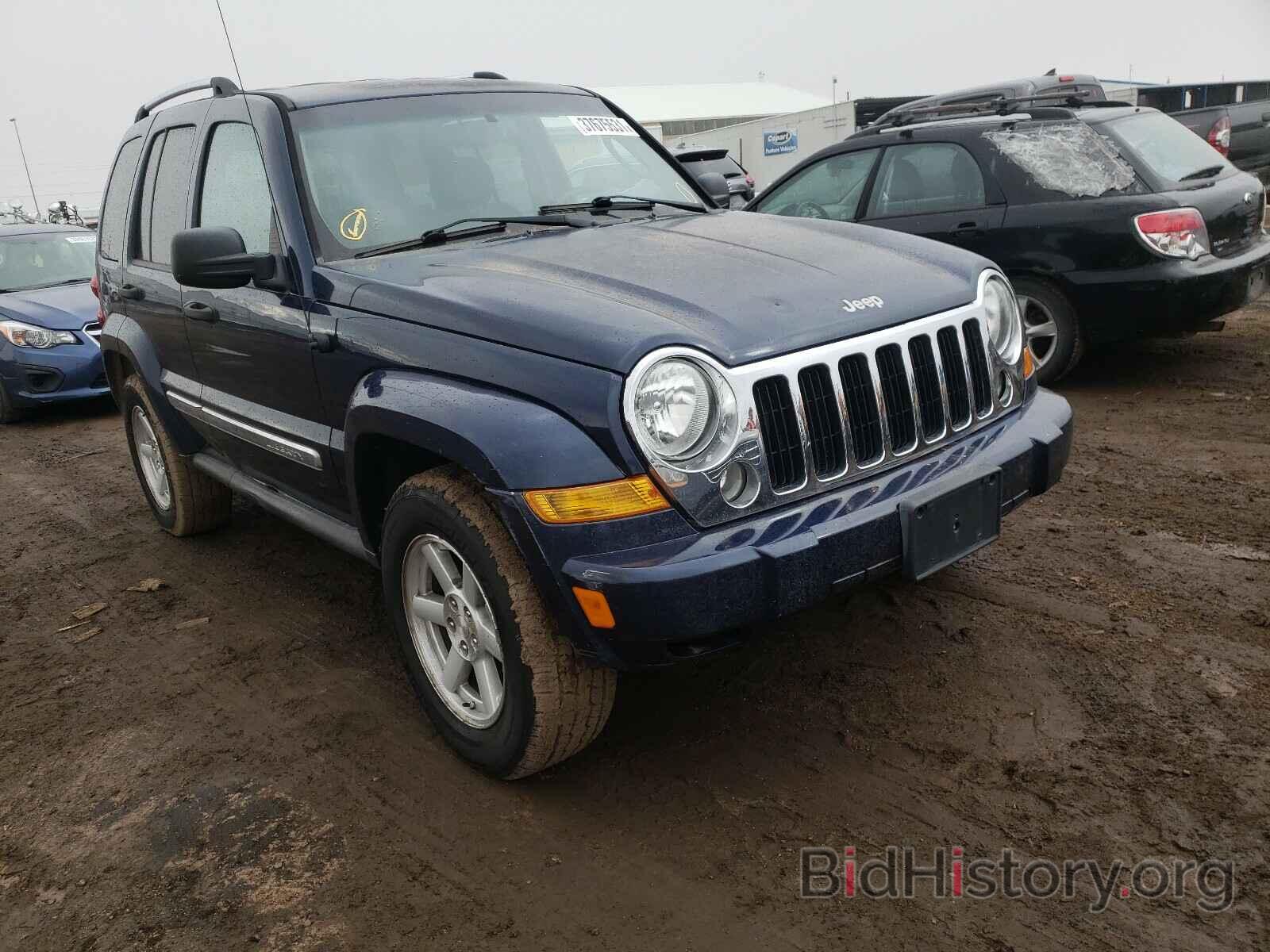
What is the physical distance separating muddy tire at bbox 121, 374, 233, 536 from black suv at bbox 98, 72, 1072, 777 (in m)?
0.99

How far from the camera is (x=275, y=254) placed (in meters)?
3.39

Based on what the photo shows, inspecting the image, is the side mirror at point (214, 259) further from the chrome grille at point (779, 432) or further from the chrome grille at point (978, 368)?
the chrome grille at point (978, 368)

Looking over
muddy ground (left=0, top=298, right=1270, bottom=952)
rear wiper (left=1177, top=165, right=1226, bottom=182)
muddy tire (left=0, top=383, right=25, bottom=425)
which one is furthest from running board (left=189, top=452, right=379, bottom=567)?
rear wiper (left=1177, top=165, right=1226, bottom=182)

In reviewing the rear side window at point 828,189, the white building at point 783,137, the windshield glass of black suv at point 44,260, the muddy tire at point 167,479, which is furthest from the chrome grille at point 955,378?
the white building at point 783,137

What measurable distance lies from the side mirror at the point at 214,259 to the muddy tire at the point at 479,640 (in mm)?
962

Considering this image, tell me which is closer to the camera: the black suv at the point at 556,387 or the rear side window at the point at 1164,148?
the black suv at the point at 556,387

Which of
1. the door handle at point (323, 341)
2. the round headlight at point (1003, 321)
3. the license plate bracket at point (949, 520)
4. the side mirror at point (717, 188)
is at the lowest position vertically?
the license plate bracket at point (949, 520)

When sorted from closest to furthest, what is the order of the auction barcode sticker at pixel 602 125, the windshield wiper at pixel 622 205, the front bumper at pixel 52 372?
the windshield wiper at pixel 622 205, the auction barcode sticker at pixel 602 125, the front bumper at pixel 52 372

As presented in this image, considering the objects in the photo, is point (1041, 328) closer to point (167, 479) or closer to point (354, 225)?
point (354, 225)

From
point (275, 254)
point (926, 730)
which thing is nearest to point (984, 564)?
point (926, 730)

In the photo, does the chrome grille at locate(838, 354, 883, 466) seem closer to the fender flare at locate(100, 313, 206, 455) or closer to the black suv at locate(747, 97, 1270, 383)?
the fender flare at locate(100, 313, 206, 455)

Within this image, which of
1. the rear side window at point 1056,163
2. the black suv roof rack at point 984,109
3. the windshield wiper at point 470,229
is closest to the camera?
the windshield wiper at point 470,229

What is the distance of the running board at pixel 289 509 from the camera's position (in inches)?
136

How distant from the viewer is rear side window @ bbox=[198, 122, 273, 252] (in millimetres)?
3551
